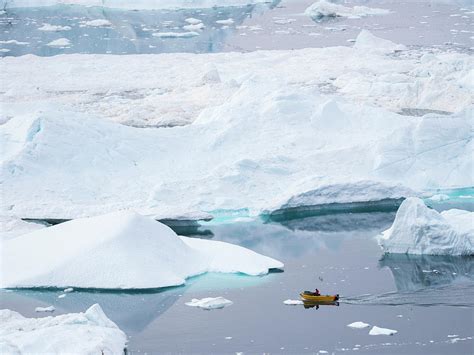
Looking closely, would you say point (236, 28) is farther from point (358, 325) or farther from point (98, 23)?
point (358, 325)

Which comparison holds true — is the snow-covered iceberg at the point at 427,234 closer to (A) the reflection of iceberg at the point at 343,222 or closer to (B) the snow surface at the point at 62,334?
(A) the reflection of iceberg at the point at 343,222

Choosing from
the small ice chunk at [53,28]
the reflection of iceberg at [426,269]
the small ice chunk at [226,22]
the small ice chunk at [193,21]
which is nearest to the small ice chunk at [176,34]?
the small ice chunk at [193,21]

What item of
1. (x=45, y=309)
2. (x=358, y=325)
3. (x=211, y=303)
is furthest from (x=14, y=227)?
(x=358, y=325)

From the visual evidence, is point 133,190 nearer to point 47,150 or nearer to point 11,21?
point 47,150

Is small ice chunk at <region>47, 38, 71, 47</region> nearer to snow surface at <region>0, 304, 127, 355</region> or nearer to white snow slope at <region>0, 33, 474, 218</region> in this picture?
white snow slope at <region>0, 33, 474, 218</region>

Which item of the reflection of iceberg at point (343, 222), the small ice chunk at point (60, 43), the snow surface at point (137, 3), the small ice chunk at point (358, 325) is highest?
the snow surface at point (137, 3)

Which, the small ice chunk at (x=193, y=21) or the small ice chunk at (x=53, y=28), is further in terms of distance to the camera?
the small ice chunk at (x=193, y=21)

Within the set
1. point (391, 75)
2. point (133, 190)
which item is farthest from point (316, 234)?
point (391, 75)
